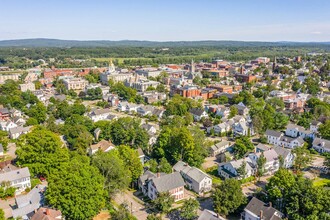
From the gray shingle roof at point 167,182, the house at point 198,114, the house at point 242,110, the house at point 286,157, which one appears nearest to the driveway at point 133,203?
the gray shingle roof at point 167,182

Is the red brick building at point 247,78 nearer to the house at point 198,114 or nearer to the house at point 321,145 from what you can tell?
the house at point 198,114

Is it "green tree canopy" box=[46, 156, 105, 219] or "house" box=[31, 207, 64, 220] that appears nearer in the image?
"house" box=[31, 207, 64, 220]

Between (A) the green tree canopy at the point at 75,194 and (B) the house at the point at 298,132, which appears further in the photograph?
(B) the house at the point at 298,132

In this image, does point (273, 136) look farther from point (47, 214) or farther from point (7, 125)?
point (7, 125)

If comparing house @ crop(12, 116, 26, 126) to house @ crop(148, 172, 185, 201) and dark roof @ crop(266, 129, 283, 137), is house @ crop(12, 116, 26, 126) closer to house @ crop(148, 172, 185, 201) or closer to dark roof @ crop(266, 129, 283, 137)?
house @ crop(148, 172, 185, 201)

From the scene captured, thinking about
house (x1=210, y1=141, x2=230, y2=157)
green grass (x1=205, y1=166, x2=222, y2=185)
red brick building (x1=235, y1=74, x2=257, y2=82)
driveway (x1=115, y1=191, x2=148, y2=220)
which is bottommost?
driveway (x1=115, y1=191, x2=148, y2=220)

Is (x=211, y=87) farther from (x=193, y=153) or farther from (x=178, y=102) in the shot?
(x=193, y=153)

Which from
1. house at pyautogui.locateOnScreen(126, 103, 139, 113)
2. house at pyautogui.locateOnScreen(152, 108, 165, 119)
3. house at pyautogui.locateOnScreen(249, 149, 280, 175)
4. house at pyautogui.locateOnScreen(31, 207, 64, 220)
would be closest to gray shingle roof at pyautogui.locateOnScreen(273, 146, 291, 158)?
house at pyautogui.locateOnScreen(249, 149, 280, 175)
